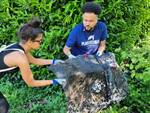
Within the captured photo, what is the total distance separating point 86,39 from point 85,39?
20mm

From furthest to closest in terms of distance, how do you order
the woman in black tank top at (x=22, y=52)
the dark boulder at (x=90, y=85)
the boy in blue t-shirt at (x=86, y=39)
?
the boy in blue t-shirt at (x=86, y=39)
the dark boulder at (x=90, y=85)
the woman in black tank top at (x=22, y=52)

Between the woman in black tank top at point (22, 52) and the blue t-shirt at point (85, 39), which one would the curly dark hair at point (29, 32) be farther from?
the blue t-shirt at point (85, 39)

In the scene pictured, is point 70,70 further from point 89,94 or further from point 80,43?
point 80,43

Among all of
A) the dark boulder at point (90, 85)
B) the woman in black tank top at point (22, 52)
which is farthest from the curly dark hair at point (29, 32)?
the dark boulder at point (90, 85)

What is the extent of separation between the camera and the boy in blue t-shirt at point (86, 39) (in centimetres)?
530

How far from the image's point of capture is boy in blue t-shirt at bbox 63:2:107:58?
17.4 ft

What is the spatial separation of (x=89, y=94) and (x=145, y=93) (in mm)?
1027

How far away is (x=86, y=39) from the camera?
5.37 meters

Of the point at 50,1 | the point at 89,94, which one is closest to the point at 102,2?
the point at 50,1

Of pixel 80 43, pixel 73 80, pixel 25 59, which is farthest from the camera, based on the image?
pixel 80 43

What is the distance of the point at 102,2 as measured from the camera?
5.95 m

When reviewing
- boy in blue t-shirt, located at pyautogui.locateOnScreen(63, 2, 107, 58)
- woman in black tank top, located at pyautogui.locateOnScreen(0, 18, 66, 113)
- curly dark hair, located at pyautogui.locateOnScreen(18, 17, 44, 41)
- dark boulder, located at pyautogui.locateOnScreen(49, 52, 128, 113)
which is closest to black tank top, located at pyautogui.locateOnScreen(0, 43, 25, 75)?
woman in black tank top, located at pyautogui.locateOnScreen(0, 18, 66, 113)

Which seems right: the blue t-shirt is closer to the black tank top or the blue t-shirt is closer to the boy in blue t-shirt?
the boy in blue t-shirt

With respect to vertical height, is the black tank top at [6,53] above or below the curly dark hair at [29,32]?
below
